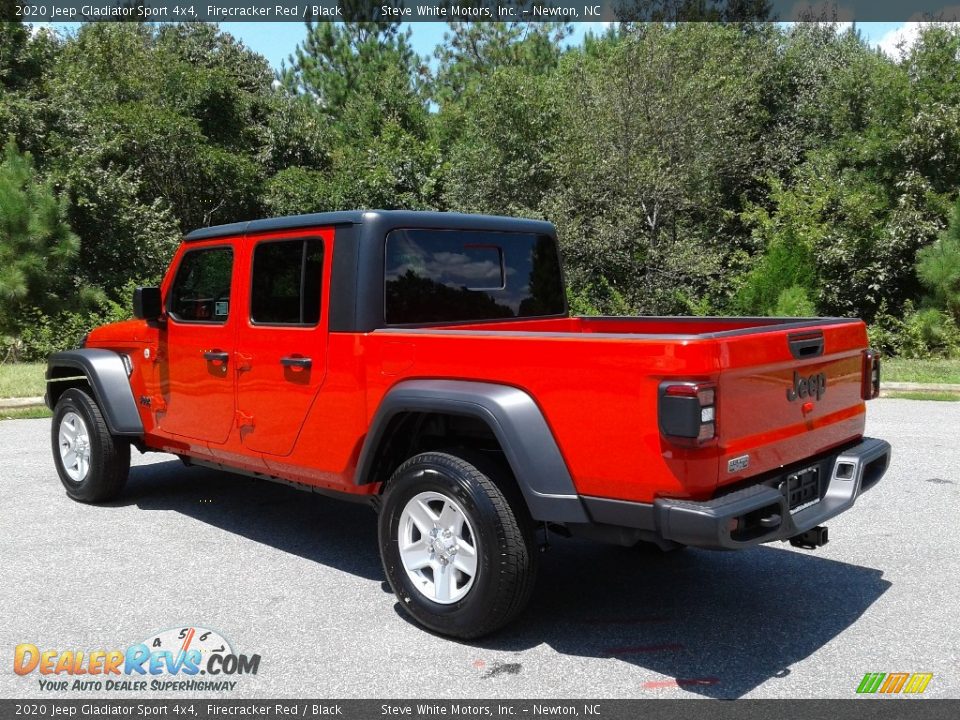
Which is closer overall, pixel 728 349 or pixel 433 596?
pixel 728 349

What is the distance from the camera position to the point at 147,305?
5527mm

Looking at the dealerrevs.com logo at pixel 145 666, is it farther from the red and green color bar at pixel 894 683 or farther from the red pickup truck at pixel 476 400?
the red and green color bar at pixel 894 683

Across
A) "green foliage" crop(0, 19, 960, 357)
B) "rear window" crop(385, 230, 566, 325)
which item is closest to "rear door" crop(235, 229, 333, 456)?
"rear window" crop(385, 230, 566, 325)

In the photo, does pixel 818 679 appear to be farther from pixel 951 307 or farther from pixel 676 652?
pixel 951 307

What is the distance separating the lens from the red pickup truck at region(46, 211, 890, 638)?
3311 mm

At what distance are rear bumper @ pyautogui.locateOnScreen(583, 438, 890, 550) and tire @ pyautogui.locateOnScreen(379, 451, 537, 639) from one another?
40cm

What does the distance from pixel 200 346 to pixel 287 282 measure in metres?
0.92

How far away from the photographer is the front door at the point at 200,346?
510 cm

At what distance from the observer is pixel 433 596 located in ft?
12.9

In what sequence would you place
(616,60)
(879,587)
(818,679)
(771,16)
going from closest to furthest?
(818,679) → (879,587) → (616,60) → (771,16)

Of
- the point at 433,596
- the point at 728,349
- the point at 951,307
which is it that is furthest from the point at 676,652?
the point at 951,307

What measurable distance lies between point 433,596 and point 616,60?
21.1m

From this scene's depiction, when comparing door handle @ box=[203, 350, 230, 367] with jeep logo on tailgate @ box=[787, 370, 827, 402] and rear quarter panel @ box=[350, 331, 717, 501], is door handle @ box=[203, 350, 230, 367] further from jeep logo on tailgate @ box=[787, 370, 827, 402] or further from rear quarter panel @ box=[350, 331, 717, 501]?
jeep logo on tailgate @ box=[787, 370, 827, 402]

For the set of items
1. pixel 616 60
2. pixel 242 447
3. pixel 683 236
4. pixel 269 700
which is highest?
pixel 616 60
